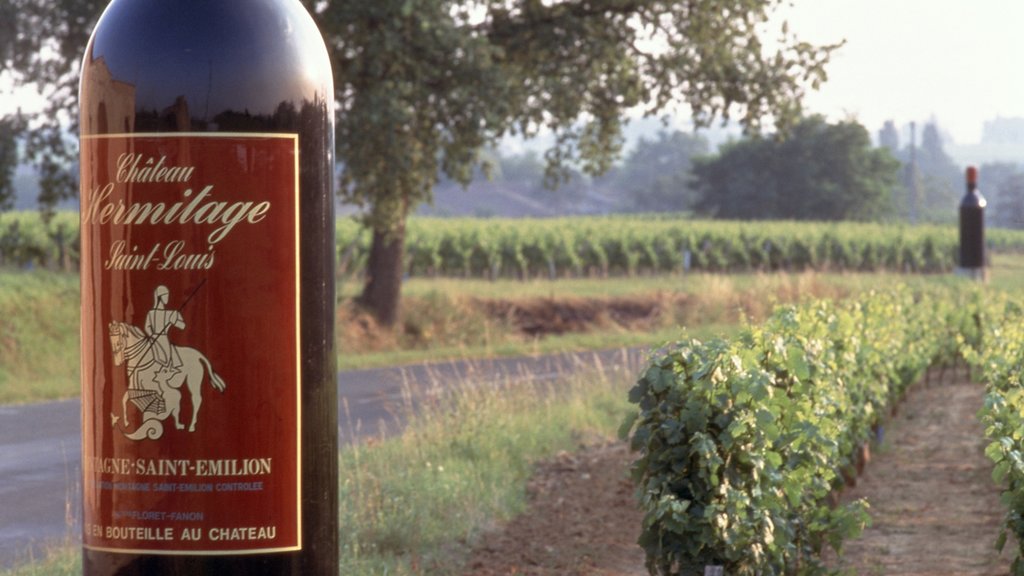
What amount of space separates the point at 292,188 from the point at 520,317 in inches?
1030

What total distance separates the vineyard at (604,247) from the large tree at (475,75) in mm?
7119

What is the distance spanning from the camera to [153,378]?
360 cm

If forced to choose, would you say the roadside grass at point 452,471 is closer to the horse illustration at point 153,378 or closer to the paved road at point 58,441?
the paved road at point 58,441

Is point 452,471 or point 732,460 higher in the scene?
point 732,460

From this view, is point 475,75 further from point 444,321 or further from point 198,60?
point 198,60

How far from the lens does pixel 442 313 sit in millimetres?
26594

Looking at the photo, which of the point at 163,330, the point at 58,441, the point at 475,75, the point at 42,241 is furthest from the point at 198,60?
the point at 42,241

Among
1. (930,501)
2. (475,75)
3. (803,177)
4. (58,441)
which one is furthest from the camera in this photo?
(803,177)

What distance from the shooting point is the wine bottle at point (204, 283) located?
11.7 ft

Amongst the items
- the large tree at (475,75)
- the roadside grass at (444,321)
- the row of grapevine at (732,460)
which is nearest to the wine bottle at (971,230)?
the roadside grass at (444,321)

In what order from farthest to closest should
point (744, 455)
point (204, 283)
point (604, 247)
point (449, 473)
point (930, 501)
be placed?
1. point (604, 247)
2. point (930, 501)
3. point (449, 473)
4. point (744, 455)
5. point (204, 283)

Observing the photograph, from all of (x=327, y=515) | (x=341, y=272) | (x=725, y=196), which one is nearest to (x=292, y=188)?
(x=327, y=515)

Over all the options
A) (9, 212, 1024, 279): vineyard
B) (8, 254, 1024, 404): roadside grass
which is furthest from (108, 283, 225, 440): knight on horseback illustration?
(9, 212, 1024, 279): vineyard

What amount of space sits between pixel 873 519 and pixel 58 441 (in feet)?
23.9
